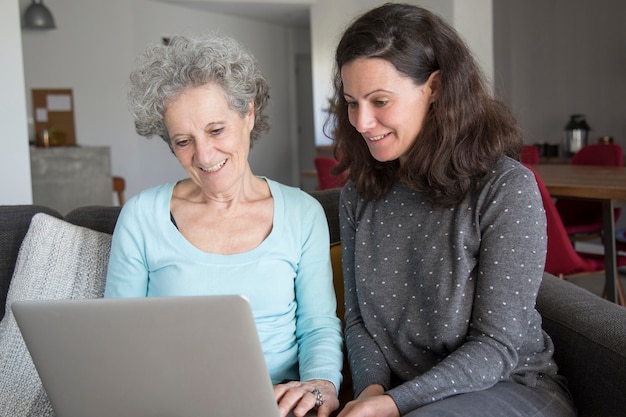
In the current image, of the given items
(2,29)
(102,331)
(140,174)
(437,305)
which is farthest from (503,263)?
(140,174)

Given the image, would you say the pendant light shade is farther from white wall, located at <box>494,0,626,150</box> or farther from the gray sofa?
the gray sofa

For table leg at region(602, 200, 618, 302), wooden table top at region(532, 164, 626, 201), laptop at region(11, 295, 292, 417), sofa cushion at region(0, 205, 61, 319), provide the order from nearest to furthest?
laptop at region(11, 295, 292, 417), sofa cushion at region(0, 205, 61, 319), wooden table top at region(532, 164, 626, 201), table leg at region(602, 200, 618, 302)

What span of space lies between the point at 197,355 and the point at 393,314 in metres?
0.61

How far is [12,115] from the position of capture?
4.20m

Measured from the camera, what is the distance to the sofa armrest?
1.44 m

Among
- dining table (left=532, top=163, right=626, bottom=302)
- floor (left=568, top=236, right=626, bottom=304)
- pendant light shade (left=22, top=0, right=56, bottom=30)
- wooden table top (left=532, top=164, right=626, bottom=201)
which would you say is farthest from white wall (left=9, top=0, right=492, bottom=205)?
dining table (left=532, top=163, right=626, bottom=302)

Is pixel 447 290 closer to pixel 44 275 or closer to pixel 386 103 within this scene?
pixel 386 103

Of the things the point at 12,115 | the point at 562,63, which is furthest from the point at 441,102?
the point at 562,63

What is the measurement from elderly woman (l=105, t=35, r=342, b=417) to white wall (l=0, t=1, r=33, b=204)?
2853mm

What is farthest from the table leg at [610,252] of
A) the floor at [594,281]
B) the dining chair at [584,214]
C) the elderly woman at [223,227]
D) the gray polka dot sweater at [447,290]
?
the elderly woman at [223,227]

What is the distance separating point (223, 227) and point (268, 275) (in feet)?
0.53

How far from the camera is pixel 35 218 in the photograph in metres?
1.90

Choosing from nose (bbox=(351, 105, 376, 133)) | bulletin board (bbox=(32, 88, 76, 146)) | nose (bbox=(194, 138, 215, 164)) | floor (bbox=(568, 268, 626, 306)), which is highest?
bulletin board (bbox=(32, 88, 76, 146))

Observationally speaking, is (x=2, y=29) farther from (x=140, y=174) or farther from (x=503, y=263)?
(x=140, y=174)
